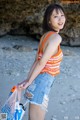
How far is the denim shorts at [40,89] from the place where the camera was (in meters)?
2.43

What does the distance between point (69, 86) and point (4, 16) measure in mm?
4884

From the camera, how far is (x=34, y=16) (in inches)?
356

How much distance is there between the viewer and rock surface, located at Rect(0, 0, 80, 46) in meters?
8.87

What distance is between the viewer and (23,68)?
605cm

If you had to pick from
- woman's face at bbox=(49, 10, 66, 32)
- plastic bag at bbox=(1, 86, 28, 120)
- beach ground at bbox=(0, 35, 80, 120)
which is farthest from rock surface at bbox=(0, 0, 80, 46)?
plastic bag at bbox=(1, 86, 28, 120)

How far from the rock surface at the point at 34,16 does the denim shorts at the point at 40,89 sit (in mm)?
6489

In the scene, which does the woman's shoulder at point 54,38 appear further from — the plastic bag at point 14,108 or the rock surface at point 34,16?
the rock surface at point 34,16

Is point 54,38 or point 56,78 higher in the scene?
point 54,38

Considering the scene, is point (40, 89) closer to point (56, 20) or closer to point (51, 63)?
point (51, 63)

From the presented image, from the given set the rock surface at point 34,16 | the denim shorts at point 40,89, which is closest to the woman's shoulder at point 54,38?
the denim shorts at point 40,89

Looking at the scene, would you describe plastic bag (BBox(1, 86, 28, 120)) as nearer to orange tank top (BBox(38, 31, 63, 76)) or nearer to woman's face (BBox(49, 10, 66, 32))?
orange tank top (BBox(38, 31, 63, 76))

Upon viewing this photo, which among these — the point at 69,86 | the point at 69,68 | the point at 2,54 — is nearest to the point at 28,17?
the point at 2,54

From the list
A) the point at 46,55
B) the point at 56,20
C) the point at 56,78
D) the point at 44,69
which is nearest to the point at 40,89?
the point at 44,69

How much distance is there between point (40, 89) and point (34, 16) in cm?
677
